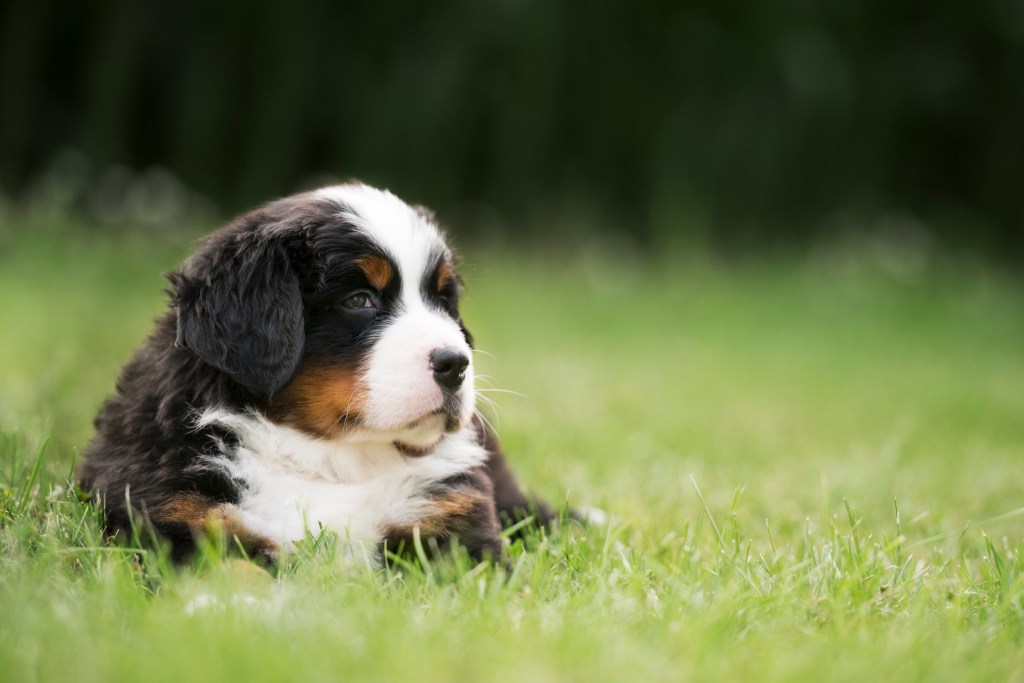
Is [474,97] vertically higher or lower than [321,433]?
higher

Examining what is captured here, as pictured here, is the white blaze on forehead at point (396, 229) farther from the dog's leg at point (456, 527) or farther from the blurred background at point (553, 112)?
the blurred background at point (553, 112)

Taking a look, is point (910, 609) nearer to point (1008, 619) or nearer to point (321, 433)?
point (1008, 619)

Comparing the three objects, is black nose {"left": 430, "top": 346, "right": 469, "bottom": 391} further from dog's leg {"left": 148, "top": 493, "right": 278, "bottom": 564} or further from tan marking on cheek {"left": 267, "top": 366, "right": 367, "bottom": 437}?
dog's leg {"left": 148, "top": 493, "right": 278, "bottom": 564}

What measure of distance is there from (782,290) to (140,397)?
27.9ft

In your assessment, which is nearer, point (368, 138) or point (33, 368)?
point (33, 368)

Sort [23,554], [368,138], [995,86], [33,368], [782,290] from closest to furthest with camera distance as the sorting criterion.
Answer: [23,554]
[33,368]
[782,290]
[368,138]
[995,86]

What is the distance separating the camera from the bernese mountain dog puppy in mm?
2686

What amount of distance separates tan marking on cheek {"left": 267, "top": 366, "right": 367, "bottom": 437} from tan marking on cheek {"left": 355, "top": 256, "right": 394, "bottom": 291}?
0.25 m

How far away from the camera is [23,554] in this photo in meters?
2.40

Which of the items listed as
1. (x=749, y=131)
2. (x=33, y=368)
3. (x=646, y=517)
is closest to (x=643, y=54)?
(x=749, y=131)

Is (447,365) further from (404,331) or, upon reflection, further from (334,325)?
(334,325)

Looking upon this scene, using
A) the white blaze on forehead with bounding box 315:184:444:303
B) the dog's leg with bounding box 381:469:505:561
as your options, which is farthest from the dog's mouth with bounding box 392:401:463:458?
the white blaze on forehead with bounding box 315:184:444:303

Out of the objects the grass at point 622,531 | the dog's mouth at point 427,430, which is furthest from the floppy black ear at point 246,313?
the grass at point 622,531

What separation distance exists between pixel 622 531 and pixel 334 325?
1.07 metres
